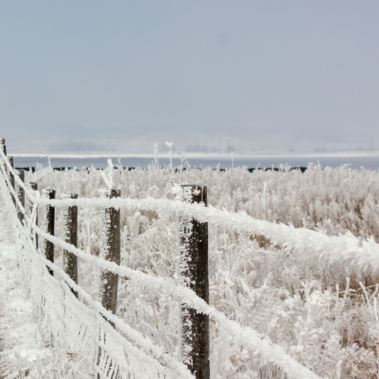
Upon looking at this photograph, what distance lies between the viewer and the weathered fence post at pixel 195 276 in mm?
1152

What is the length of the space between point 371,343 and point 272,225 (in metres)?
1.81

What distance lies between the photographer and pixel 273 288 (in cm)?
269

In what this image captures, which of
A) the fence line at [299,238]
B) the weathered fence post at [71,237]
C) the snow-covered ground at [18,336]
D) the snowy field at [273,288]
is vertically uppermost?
the fence line at [299,238]

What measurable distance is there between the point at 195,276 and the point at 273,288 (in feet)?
5.72

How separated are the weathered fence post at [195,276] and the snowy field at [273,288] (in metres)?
0.08

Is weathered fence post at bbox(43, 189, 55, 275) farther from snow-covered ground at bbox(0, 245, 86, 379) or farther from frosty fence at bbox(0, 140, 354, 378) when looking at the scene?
snow-covered ground at bbox(0, 245, 86, 379)

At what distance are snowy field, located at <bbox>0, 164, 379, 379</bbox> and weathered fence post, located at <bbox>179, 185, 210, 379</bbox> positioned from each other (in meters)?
0.08

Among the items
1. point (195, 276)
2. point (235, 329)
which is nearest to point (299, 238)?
point (235, 329)

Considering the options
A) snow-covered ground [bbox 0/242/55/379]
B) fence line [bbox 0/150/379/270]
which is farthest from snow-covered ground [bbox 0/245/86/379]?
fence line [bbox 0/150/379/270]

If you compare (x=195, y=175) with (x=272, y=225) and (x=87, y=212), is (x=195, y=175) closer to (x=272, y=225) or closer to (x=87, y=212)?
(x=87, y=212)

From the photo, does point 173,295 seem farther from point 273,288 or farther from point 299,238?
point 273,288

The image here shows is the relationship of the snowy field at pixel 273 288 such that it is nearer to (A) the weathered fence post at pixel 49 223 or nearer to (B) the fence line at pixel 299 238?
(B) the fence line at pixel 299 238

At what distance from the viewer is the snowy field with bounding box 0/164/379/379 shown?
176cm

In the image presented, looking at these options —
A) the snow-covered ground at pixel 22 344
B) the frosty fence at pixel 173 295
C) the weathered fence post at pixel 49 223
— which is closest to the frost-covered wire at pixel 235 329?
the frosty fence at pixel 173 295
